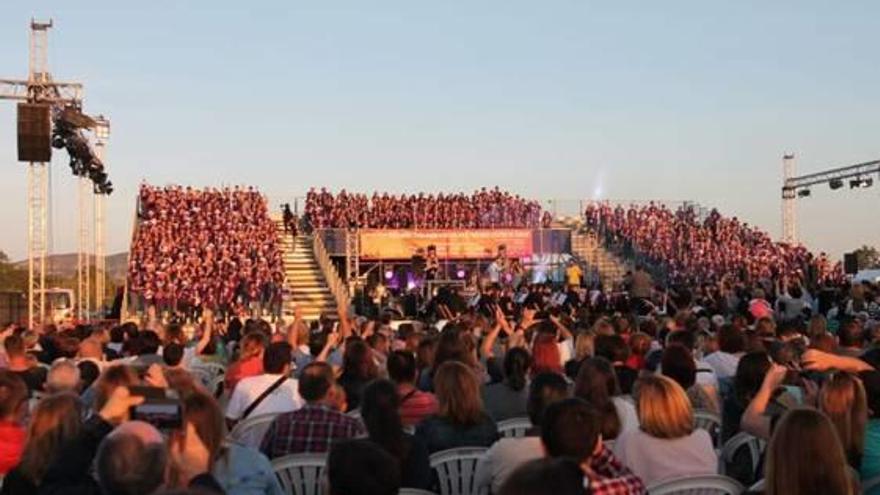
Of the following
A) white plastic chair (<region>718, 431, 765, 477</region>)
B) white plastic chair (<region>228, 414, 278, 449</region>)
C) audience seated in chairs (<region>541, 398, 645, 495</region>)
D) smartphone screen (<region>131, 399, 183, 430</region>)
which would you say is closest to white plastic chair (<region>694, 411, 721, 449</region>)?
white plastic chair (<region>718, 431, 765, 477</region>)

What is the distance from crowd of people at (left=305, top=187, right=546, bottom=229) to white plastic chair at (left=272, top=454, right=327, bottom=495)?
29.4 m

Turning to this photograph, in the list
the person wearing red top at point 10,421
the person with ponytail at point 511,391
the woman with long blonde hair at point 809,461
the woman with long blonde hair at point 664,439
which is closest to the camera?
the woman with long blonde hair at point 809,461

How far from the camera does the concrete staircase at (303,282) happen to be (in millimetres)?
31844

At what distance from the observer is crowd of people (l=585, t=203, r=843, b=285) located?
36062 millimetres

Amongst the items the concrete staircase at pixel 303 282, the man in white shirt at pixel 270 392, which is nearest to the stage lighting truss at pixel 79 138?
the concrete staircase at pixel 303 282

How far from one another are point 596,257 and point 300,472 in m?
32.1

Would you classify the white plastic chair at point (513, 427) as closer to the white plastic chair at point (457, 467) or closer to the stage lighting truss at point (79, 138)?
the white plastic chair at point (457, 467)

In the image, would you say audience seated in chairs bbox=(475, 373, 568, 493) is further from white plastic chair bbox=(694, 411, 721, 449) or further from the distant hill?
the distant hill

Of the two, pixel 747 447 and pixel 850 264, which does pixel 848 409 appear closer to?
pixel 747 447

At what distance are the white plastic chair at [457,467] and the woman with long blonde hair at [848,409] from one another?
6.36 feet

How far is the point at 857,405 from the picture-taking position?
505cm

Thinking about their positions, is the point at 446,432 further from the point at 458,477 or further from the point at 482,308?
the point at 482,308

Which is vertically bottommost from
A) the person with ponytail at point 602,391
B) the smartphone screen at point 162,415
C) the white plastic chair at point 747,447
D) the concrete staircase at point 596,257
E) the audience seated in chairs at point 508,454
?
the white plastic chair at point 747,447

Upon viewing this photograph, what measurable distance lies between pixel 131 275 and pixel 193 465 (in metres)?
27.5
